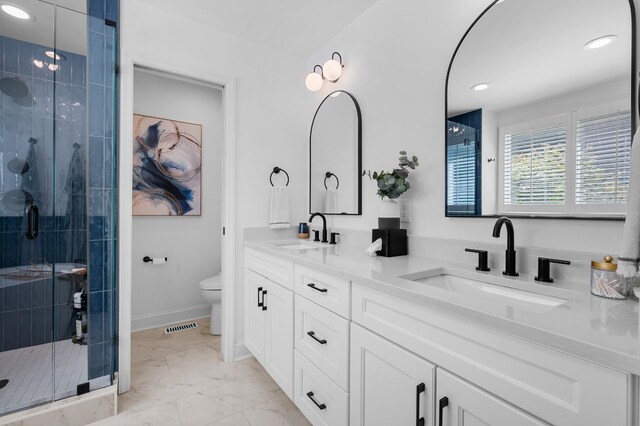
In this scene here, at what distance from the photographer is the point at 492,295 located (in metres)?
1.11

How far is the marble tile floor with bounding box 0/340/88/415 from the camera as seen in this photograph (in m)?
1.54

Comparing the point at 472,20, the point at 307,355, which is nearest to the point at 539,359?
the point at 307,355

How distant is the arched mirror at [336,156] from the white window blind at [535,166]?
956mm

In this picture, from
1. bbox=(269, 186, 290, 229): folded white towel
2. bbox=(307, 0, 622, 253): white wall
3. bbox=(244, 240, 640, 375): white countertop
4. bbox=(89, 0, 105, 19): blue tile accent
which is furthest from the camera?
bbox=(269, 186, 290, 229): folded white towel

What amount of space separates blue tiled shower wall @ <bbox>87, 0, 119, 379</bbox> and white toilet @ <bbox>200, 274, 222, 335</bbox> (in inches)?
33.4

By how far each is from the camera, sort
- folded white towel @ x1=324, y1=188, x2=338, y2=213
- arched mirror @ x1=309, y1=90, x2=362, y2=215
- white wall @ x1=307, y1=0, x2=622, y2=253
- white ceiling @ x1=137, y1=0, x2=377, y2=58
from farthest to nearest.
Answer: folded white towel @ x1=324, y1=188, x2=338, y2=213, arched mirror @ x1=309, y1=90, x2=362, y2=215, white ceiling @ x1=137, y1=0, x2=377, y2=58, white wall @ x1=307, y1=0, x2=622, y2=253

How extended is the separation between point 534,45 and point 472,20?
0.36 m

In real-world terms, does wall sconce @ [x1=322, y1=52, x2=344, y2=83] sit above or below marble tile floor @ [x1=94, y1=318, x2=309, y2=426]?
above

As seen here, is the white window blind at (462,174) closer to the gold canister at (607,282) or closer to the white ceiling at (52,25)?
the gold canister at (607,282)

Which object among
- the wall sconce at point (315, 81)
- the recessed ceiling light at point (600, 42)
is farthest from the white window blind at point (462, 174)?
the wall sconce at point (315, 81)

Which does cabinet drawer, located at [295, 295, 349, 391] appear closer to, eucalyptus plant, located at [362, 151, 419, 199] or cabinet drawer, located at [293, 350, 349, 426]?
cabinet drawer, located at [293, 350, 349, 426]

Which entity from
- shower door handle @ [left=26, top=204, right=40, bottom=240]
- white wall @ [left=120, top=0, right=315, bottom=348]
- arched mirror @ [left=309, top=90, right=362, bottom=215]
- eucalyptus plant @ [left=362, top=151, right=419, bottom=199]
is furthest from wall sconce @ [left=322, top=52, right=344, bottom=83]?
shower door handle @ [left=26, top=204, right=40, bottom=240]

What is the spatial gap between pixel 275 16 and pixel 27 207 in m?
1.86

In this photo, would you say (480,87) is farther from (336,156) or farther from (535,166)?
(336,156)
